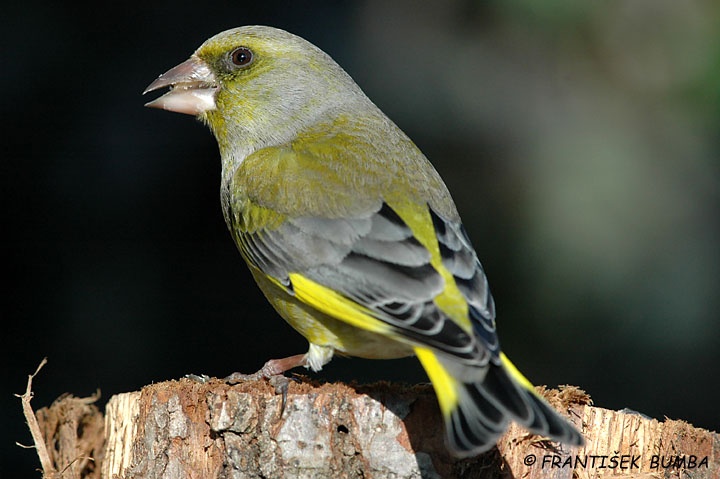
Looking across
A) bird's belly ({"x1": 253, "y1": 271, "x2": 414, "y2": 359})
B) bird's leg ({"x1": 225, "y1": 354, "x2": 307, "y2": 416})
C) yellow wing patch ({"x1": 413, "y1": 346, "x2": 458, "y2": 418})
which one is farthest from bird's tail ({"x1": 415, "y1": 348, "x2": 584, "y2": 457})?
bird's leg ({"x1": 225, "y1": 354, "x2": 307, "y2": 416})

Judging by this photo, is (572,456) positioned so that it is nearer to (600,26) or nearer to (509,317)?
(509,317)

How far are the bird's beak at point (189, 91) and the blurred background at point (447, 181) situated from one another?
1.98m

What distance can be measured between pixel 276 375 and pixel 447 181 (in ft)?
10.3

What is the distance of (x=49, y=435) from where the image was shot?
5.00 metres

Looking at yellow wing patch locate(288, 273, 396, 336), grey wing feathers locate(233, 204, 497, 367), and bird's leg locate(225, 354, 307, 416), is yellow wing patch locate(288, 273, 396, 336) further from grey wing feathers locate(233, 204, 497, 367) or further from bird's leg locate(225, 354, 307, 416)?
bird's leg locate(225, 354, 307, 416)

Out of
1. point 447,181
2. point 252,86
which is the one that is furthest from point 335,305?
point 447,181

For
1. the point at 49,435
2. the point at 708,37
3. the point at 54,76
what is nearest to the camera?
the point at 49,435

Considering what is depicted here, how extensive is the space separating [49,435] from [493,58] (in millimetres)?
3631

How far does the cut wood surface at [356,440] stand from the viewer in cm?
376

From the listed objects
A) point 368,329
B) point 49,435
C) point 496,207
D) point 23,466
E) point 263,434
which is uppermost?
point 496,207

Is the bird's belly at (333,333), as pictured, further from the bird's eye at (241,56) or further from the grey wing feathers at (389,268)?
the bird's eye at (241,56)

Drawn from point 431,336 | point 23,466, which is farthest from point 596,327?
point 23,466

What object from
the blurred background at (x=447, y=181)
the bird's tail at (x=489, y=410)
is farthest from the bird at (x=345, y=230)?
the blurred background at (x=447, y=181)

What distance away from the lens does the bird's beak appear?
5.15 metres
